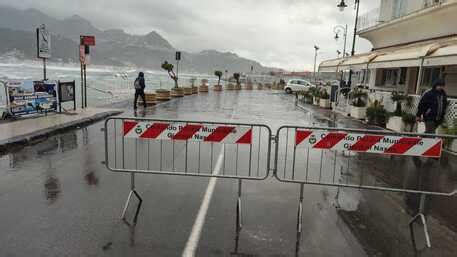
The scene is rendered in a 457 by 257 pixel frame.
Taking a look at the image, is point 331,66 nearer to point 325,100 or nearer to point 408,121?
point 325,100

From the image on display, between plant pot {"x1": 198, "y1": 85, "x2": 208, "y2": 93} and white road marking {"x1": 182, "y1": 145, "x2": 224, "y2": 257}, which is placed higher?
plant pot {"x1": 198, "y1": 85, "x2": 208, "y2": 93}

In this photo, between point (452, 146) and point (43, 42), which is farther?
point (43, 42)

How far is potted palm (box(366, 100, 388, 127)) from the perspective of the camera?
16.1 metres

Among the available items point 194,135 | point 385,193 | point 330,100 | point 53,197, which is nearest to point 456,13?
point 330,100

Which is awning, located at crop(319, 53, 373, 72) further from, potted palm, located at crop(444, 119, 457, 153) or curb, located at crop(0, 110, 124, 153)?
curb, located at crop(0, 110, 124, 153)

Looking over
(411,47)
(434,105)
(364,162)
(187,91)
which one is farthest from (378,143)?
(187,91)

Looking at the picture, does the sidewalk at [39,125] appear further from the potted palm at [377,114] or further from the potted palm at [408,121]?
the potted palm at [408,121]

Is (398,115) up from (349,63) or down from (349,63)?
down

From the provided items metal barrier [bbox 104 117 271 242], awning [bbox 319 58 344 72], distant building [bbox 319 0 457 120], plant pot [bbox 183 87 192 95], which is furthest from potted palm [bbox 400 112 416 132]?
plant pot [bbox 183 87 192 95]

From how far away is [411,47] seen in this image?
1938cm

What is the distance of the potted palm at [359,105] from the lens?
18.6 m

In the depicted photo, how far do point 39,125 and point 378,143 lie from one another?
34.3 ft

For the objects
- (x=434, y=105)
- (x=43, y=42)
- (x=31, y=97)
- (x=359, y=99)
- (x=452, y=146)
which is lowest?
(x=452, y=146)

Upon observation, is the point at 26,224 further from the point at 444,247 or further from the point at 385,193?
the point at 385,193
